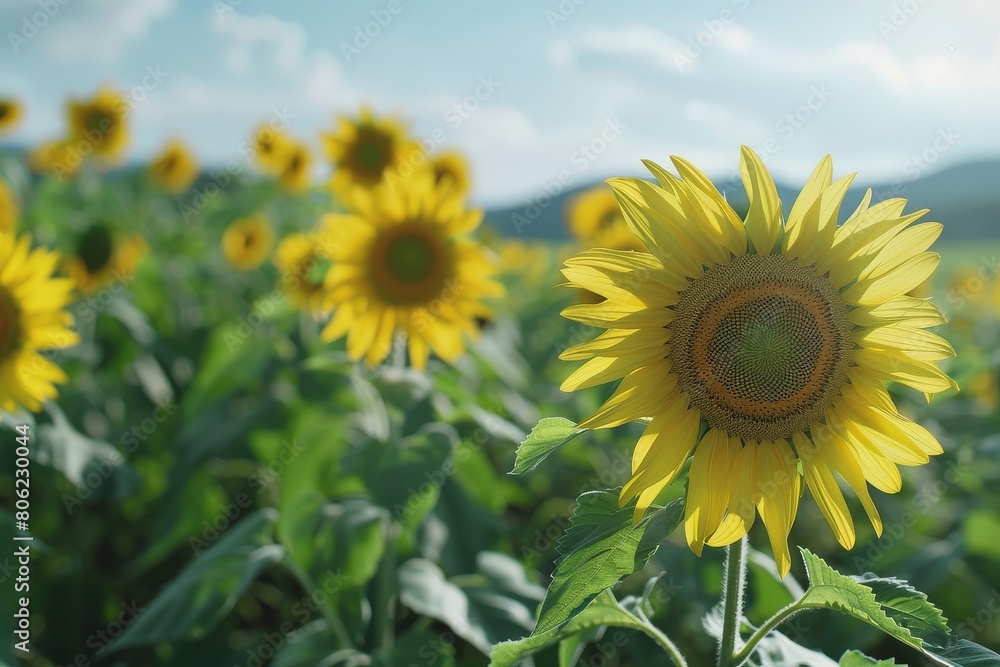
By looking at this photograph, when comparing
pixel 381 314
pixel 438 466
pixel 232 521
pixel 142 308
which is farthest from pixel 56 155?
pixel 438 466

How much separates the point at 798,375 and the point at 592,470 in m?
3.00

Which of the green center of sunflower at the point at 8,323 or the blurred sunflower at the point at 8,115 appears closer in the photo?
the green center of sunflower at the point at 8,323

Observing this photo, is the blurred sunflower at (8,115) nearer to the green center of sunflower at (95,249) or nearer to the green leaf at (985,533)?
the green center of sunflower at (95,249)

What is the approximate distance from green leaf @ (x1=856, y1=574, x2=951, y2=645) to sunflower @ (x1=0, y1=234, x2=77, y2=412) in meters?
2.51

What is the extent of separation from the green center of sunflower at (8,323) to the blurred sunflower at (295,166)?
4.64m

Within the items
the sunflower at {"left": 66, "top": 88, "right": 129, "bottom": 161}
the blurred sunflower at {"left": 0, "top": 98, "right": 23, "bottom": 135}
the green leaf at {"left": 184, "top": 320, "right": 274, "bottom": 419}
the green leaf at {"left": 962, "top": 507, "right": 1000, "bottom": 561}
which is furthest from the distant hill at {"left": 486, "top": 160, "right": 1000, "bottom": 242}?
the blurred sunflower at {"left": 0, "top": 98, "right": 23, "bottom": 135}

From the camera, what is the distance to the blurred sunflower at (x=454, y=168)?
564 centimetres

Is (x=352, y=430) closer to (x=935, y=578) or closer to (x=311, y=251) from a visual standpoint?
(x=311, y=251)

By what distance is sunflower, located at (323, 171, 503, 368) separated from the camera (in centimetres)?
344

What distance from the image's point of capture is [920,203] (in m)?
2.52

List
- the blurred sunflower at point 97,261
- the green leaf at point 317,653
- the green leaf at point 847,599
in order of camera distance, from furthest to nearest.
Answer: the blurred sunflower at point 97,261 → the green leaf at point 317,653 → the green leaf at point 847,599

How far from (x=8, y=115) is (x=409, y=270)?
549cm

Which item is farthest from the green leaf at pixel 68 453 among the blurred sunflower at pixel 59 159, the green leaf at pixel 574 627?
the blurred sunflower at pixel 59 159

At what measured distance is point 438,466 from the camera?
8.39ft
